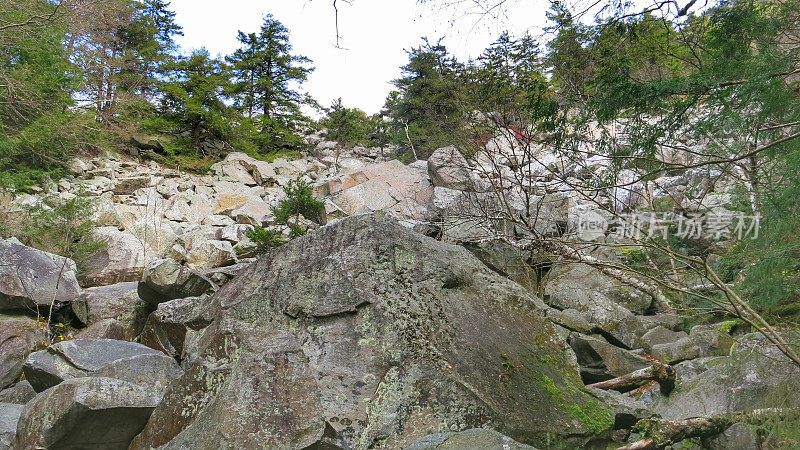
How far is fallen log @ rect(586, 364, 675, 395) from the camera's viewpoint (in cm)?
477

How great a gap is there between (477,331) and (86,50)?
1914cm

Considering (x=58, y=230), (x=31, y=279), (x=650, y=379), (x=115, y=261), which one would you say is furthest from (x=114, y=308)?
(x=650, y=379)

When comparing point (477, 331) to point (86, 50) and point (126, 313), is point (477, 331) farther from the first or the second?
point (86, 50)

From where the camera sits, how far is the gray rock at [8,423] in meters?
3.66

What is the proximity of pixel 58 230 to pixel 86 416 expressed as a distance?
8535 mm

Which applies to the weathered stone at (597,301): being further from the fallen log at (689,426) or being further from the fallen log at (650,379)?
the fallen log at (689,426)

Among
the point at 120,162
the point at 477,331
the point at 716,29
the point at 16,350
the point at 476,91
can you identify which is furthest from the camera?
the point at 120,162

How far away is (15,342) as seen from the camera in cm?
658

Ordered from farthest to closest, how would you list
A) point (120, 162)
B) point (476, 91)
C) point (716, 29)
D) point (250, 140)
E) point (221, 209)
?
point (250, 140)
point (120, 162)
point (221, 209)
point (476, 91)
point (716, 29)

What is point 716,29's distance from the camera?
13.4 ft

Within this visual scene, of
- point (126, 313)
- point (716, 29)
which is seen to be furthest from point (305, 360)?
point (126, 313)

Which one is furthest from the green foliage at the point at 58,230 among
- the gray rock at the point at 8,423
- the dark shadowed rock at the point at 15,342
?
the gray rock at the point at 8,423

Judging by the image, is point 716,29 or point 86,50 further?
point 86,50

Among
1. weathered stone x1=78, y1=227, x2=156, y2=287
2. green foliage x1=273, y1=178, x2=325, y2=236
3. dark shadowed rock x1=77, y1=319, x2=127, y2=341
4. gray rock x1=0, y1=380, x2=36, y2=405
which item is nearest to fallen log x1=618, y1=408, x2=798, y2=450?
gray rock x1=0, y1=380, x2=36, y2=405
